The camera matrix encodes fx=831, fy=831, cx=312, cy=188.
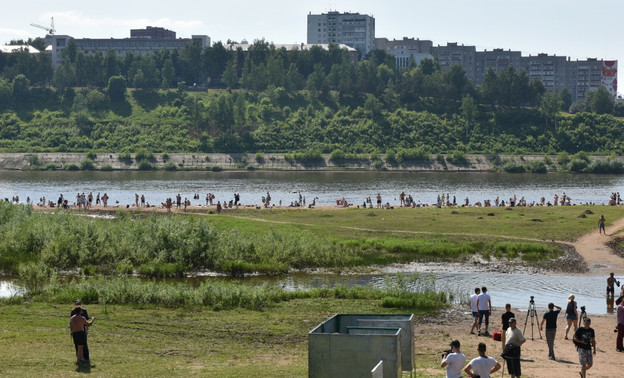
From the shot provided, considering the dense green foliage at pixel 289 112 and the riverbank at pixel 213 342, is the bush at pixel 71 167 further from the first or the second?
the riverbank at pixel 213 342

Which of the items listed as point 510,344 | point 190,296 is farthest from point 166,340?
point 510,344

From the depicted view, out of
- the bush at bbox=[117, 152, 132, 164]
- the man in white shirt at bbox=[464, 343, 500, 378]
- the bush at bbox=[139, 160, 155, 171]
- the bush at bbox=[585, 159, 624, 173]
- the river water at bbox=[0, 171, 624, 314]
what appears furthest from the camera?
the bush at bbox=[117, 152, 132, 164]

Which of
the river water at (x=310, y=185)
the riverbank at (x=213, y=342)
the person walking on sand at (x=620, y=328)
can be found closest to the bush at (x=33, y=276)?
the riverbank at (x=213, y=342)

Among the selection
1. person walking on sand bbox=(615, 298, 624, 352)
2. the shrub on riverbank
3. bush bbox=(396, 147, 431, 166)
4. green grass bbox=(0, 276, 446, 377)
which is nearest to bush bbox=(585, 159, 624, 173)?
bush bbox=(396, 147, 431, 166)

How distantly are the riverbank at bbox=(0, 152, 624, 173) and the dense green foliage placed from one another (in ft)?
11.1

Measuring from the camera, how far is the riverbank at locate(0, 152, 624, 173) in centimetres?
14825

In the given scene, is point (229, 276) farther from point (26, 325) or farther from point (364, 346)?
point (364, 346)

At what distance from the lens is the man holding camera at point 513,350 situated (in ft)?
65.4

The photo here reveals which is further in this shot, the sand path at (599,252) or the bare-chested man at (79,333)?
the sand path at (599,252)

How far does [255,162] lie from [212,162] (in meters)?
7.87

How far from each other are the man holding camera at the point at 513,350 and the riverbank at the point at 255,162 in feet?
421

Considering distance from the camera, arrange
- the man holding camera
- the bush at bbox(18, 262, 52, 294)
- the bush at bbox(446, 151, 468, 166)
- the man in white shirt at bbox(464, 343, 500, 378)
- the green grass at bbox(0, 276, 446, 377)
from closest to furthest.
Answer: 1. the man in white shirt at bbox(464, 343, 500, 378)
2. the man holding camera
3. the green grass at bbox(0, 276, 446, 377)
4. the bush at bbox(18, 262, 52, 294)
5. the bush at bbox(446, 151, 468, 166)

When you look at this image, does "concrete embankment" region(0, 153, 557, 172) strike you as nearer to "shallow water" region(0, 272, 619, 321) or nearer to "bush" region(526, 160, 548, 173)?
"bush" region(526, 160, 548, 173)

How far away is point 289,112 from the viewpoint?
576 feet
